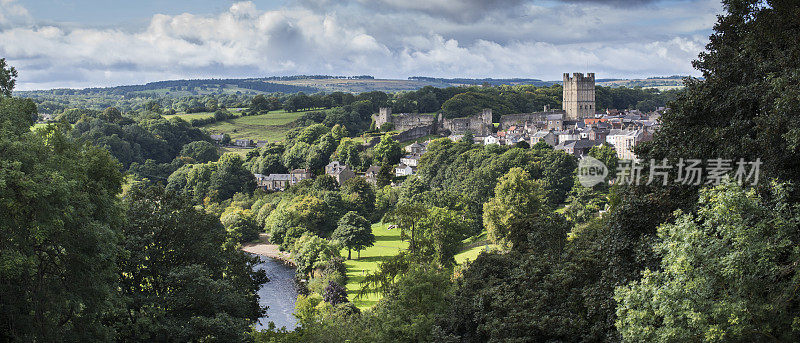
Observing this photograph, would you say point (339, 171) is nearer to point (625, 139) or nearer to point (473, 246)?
point (625, 139)

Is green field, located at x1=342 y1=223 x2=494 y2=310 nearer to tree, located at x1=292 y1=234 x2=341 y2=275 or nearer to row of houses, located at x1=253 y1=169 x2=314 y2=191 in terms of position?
tree, located at x1=292 y1=234 x2=341 y2=275

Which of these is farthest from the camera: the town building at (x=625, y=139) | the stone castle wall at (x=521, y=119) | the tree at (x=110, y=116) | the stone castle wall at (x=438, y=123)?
the tree at (x=110, y=116)

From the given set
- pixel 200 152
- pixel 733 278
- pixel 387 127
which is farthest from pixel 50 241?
pixel 387 127

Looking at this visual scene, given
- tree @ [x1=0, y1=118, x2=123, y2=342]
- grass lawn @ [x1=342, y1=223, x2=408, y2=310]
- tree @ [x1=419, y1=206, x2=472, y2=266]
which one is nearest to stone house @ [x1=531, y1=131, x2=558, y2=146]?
grass lawn @ [x1=342, y1=223, x2=408, y2=310]

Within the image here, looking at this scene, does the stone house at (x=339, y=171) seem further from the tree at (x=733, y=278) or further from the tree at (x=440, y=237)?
the tree at (x=733, y=278)

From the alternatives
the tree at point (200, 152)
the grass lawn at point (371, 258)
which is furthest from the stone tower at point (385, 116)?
the grass lawn at point (371, 258)

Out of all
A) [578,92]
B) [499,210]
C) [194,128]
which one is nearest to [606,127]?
[578,92]
